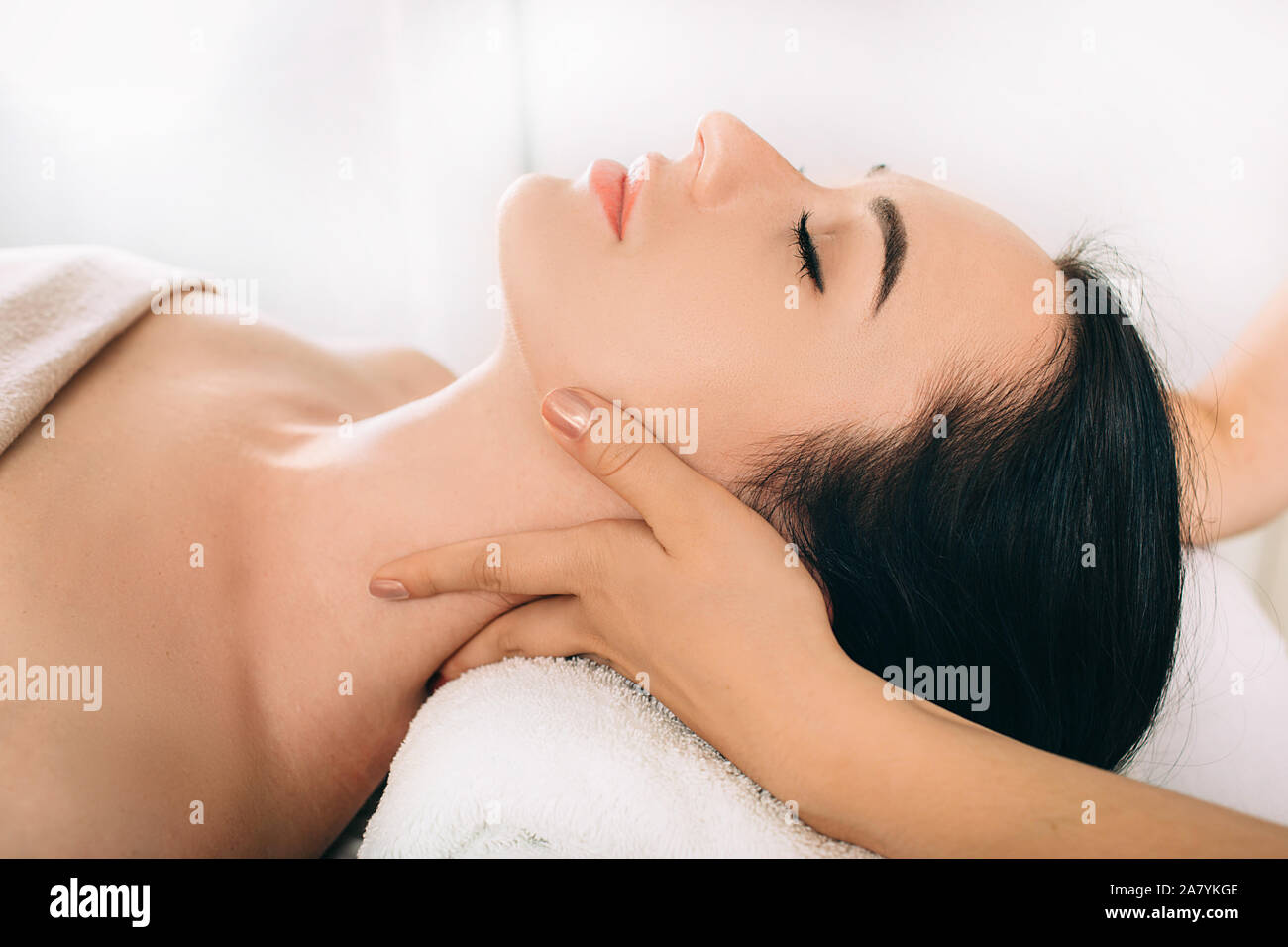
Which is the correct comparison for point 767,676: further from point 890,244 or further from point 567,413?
point 890,244

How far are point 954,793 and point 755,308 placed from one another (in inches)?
18.7

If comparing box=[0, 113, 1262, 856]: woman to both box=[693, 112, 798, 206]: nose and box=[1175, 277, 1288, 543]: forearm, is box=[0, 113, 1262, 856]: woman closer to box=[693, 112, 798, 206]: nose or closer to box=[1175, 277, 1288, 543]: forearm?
box=[693, 112, 798, 206]: nose

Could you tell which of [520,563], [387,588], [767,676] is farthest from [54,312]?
[767,676]

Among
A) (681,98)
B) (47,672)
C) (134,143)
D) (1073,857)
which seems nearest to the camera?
(1073,857)

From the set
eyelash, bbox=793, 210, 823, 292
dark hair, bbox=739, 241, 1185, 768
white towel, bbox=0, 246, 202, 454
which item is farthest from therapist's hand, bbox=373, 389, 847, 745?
white towel, bbox=0, 246, 202, 454

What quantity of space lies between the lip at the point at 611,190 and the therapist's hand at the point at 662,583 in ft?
0.66

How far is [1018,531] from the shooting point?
0.84 meters

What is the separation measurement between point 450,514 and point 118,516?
335 mm

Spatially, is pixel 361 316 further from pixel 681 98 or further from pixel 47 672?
pixel 47 672

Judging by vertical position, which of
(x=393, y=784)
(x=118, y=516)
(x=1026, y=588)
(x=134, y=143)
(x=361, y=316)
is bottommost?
(x=393, y=784)

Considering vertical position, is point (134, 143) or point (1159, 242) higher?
point (134, 143)

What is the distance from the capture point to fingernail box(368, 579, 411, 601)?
2.80ft
